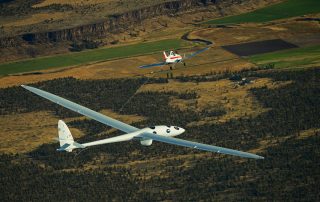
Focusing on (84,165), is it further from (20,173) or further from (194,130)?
(194,130)

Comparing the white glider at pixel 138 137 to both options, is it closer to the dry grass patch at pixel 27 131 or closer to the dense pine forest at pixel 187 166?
the dense pine forest at pixel 187 166

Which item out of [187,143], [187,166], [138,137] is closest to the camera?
[187,143]

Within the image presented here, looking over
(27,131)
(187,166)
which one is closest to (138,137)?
(187,166)

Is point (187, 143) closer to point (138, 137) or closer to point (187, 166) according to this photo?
point (138, 137)

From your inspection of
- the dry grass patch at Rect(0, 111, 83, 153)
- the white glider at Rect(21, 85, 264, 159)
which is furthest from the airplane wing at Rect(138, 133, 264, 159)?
the dry grass patch at Rect(0, 111, 83, 153)

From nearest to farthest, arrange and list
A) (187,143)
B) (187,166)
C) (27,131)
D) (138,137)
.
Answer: (187,143) → (138,137) → (187,166) → (27,131)

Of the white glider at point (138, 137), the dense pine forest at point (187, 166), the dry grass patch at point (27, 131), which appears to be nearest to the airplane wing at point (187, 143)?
the white glider at point (138, 137)

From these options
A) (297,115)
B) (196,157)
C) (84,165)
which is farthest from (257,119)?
(84,165)

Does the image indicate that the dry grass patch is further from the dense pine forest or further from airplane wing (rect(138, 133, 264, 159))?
airplane wing (rect(138, 133, 264, 159))

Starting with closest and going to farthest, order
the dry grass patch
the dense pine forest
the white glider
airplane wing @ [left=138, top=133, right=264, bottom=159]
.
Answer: airplane wing @ [left=138, top=133, right=264, bottom=159]
the white glider
the dense pine forest
the dry grass patch
